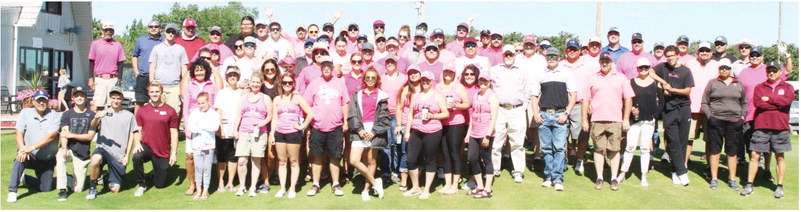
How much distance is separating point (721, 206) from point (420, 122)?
3.77 m

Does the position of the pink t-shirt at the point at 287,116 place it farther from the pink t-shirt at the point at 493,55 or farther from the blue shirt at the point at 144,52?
the pink t-shirt at the point at 493,55

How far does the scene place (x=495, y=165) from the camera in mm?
8898

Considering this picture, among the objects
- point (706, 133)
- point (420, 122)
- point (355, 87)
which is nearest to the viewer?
point (420, 122)

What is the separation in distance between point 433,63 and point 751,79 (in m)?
4.40

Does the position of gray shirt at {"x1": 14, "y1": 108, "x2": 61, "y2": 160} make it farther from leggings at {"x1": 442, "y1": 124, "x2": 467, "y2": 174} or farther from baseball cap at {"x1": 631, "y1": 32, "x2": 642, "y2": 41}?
baseball cap at {"x1": 631, "y1": 32, "x2": 642, "y2": 41}

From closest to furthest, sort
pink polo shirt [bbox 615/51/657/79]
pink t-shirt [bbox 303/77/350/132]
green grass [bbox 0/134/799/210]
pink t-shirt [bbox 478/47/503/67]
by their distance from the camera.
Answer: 1. green grass [bbox 0/134/799/210]
2. pink t-shirt [bbox 303/77/350/132]
3. pink polo shirt [bbox 615/51/657/79]
4. pink t-shirt [bbox 478/47/503/67]

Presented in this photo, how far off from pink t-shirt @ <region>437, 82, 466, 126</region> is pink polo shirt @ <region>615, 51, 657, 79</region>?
9.89ft

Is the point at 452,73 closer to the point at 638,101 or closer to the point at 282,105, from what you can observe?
the point at 282,105

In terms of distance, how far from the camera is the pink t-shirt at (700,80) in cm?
939

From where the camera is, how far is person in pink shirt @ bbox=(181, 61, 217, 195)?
8.34 meters

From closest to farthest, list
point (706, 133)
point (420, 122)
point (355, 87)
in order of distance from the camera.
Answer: point (420, 122), point (355, 87), point (706, 133)

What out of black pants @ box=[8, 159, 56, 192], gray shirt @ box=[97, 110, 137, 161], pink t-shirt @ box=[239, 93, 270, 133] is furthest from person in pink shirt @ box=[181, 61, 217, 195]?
black pants @ box=[8, 159, 56, 192]

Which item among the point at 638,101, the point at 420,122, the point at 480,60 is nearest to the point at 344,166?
the point at 420,122

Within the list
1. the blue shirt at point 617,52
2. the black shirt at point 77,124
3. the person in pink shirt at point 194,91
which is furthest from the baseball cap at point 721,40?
the black shirt at point 77,124
